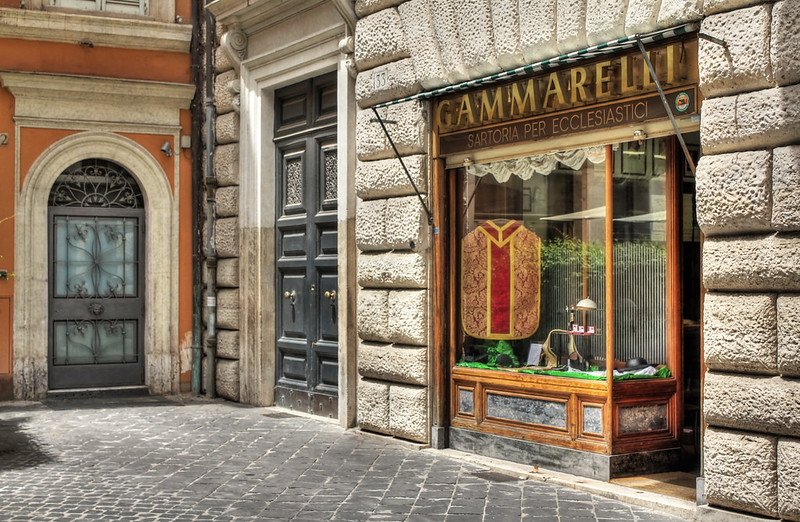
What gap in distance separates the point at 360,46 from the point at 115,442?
4.04 metres

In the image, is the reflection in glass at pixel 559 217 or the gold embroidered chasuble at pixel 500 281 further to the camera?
the gold embroidered chasuble at pixel 500 281

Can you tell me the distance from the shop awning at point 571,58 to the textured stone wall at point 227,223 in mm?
3628

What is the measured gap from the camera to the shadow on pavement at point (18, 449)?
823 cm

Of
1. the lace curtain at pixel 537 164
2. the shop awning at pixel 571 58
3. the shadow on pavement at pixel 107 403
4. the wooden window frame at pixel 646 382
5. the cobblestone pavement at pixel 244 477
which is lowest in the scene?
the cobblestone pavement at pixel 244 477

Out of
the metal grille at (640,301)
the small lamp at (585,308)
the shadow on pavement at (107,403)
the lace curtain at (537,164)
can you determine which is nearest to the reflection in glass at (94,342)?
the shadow on pavement at (107,403)

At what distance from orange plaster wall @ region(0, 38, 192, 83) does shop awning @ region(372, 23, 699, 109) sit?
4.82 m

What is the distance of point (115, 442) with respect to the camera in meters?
9.18

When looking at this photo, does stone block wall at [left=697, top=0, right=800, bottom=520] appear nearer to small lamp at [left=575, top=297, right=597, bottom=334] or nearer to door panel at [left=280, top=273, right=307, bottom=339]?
small lamp at [left=575, top=297, right=597, bottom=334]

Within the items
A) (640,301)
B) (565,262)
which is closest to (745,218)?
(640,301)

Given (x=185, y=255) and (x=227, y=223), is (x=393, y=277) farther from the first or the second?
(x=185, y=255)

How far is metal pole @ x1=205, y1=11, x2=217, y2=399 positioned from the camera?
1216 cm

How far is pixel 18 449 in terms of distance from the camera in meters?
8.85

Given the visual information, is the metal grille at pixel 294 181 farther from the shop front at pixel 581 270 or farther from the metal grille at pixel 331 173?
the shop front at pixel 581 270

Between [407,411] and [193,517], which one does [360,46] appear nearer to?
[407,411]
